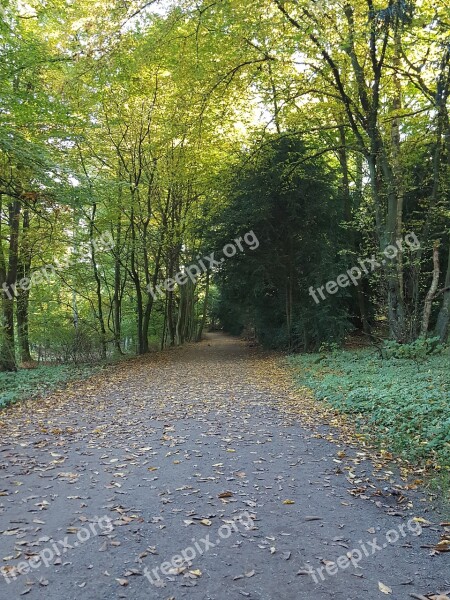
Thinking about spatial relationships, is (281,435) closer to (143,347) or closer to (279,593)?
(279,593)

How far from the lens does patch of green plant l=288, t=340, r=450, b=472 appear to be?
5086 mm

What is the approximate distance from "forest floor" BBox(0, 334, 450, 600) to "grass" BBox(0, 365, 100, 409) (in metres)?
2.13

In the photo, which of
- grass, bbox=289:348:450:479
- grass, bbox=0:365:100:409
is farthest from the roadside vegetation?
grass, bbox=0:365:100:409

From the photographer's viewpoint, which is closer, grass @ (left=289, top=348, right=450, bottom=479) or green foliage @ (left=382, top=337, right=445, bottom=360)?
grass @ (left=289, top=348, right=450, bottom=479)

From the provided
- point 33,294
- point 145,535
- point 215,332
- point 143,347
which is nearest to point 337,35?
point 145,535

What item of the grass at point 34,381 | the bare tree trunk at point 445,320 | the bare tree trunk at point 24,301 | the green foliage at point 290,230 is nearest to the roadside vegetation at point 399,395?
the bare tree trunk at point 445,320

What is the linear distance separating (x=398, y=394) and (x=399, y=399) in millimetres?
252

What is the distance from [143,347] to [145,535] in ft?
53.8

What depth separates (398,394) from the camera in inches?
264

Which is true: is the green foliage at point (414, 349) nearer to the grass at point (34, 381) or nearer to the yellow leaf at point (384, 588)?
the yellow leaf at point (384, 588)

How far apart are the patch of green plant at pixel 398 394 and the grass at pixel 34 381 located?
6108 millimetres

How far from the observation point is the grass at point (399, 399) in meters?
5.01

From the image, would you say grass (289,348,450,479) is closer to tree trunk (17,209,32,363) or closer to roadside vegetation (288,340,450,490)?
roadside vegetation (288,340,450,490)

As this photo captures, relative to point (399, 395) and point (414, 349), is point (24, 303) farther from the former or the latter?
point (399, 395)
